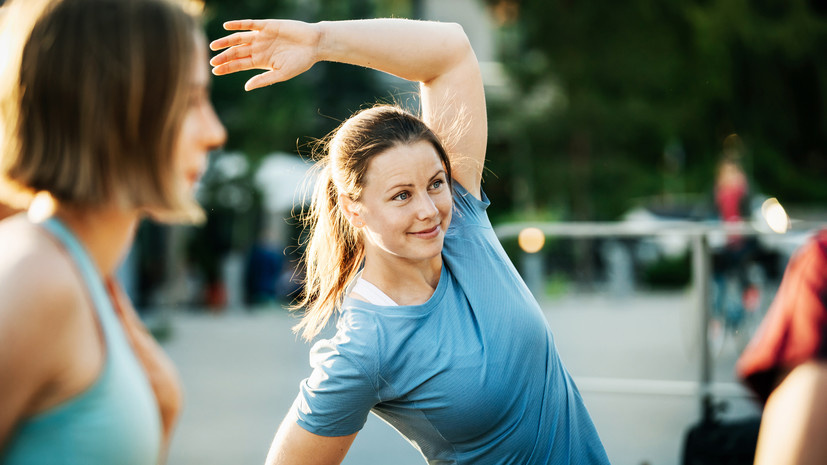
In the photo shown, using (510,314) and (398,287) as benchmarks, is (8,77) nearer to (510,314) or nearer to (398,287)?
(398,287)

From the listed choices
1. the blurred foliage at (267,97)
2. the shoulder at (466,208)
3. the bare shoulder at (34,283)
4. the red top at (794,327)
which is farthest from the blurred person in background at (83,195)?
the blurred foliage at (267,97)

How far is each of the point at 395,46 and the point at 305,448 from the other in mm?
1036

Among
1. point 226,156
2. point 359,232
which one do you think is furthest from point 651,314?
point 359,232

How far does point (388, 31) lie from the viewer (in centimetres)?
222

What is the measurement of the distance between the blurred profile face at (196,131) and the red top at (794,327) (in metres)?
0.82

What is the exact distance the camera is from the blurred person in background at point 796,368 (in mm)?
1048

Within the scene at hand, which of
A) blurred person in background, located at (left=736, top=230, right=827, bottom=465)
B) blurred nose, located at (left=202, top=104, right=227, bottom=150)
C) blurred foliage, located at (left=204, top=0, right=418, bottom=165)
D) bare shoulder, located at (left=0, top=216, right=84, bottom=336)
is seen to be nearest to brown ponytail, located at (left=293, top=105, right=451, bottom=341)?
blurred nose, located at (left=202, top=104, right=227, bottom=150)

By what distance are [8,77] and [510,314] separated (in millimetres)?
1144

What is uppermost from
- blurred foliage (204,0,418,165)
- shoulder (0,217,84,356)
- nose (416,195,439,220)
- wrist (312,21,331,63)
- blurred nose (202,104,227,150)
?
wrist (312,21,331,63)

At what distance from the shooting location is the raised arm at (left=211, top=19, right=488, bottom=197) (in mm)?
2119

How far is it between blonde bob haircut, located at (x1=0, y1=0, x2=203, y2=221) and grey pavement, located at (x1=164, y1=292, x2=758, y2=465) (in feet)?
13.5

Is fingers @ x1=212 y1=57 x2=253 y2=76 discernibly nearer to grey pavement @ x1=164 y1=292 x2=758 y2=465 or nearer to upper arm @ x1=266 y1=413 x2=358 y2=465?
upper arm @ x1=266 y1=413 x2=358 y2=465

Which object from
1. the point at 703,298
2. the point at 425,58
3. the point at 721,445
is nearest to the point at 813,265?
the point at 425,58

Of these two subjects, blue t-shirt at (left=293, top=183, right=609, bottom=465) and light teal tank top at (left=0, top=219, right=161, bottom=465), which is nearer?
light teal tank top at (left=0, top=219, right=161, bottom=465)
